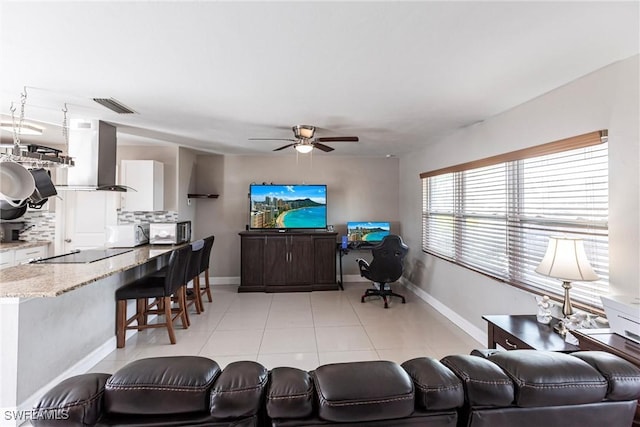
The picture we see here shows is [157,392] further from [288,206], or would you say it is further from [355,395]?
[288,206]

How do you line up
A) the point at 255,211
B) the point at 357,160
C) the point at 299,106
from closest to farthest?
the point at 299,106
the point at 255,211
the point at 357,160

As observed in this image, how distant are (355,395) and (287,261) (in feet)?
14.2

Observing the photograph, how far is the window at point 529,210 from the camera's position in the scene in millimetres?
2043

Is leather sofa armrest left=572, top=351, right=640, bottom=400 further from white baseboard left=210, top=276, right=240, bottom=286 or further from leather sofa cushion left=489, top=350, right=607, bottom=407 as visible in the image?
white baseboard left=210, top=276, right=240, bottom=286

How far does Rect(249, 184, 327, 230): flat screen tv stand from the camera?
17.4 feet

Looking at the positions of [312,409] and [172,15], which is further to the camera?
[172,15]

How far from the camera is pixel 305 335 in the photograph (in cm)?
336

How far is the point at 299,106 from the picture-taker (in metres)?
2.76

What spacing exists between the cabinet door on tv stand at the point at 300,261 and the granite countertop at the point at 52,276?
98.6 inches

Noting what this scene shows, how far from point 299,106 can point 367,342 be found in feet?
8.26

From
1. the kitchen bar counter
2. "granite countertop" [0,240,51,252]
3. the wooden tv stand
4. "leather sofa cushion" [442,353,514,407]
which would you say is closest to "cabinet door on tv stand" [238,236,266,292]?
the wooden tv stand

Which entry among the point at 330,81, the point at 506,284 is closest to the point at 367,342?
the point at 506,284

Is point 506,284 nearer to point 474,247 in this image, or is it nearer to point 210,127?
point 474,247

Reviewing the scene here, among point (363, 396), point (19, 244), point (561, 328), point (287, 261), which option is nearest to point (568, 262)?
point (561, 328)
